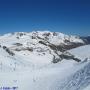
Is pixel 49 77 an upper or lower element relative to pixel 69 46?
lower

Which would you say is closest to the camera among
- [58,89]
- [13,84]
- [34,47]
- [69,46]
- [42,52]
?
[58,89]

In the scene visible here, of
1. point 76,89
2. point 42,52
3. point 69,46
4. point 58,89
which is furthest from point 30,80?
point 69,46

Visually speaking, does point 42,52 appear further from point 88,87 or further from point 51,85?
point 88,87

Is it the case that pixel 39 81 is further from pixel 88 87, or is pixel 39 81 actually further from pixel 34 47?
pixel 34 47

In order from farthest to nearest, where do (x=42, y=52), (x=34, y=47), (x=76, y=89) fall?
(x=34, y=47) < (x=42, y=52) < (x=76, y=89)

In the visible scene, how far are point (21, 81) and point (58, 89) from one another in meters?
7.61

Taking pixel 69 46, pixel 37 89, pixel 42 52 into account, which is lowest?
pixel 37 89

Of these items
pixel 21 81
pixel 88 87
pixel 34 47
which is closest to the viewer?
pixel 88 87

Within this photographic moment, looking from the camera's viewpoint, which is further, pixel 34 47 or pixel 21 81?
pixel 34 47

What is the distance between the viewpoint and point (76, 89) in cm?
1711

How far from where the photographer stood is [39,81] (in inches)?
1028

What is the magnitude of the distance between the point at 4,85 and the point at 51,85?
544 cm

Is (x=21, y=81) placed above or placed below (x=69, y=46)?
below

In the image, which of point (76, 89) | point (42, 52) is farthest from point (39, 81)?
point (42, 52)
